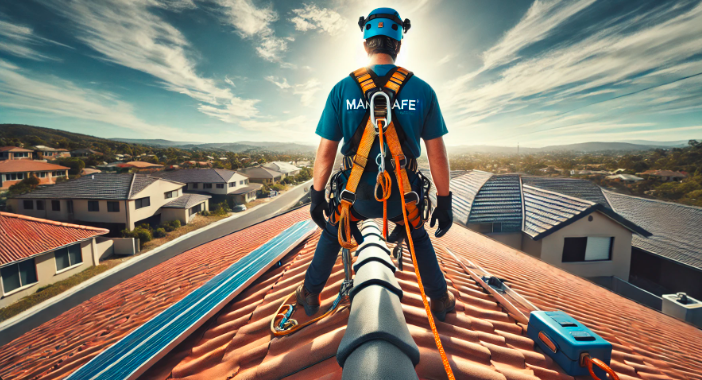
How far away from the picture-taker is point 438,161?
1.94 m

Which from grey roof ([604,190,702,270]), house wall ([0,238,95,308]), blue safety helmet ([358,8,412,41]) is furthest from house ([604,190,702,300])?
house wall ([0,238,95,308])

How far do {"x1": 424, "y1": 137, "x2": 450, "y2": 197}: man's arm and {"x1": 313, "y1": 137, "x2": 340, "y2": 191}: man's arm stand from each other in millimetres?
71

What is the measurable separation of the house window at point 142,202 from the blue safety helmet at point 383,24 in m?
35.1

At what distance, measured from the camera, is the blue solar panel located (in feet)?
6.51

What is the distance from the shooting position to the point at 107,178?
3055 cm

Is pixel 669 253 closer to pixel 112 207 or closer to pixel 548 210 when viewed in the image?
pixel 548 210

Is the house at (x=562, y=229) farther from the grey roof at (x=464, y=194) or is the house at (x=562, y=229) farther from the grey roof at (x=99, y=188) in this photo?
the grey roof at (x=99, y=188)

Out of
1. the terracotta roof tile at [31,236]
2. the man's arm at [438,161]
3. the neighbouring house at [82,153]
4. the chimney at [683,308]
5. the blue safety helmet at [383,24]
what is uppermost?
the neighbouring house at [82,153]

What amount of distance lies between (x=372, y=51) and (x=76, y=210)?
39770mm

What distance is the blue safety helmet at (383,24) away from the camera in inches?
80.0

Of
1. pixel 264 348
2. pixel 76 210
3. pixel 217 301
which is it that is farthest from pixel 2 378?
pixel 76 210

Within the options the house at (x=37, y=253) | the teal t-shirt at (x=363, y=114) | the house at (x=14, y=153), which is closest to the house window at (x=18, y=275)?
the house at (x=37, y=253)

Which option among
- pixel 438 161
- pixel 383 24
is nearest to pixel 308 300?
pixel 438 161

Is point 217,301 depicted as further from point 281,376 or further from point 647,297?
point 647,297
